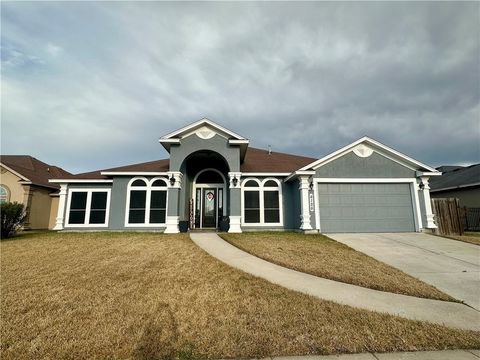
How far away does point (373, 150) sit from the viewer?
14.6 m

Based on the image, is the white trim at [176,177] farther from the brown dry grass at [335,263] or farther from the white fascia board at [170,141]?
the brown dry grass at [335,263]

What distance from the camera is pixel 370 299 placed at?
200 inches

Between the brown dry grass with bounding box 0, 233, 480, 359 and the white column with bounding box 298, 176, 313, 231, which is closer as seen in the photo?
the brown dry grass with bounding box 0, 233, 480, 359

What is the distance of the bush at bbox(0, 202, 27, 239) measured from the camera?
13.8m

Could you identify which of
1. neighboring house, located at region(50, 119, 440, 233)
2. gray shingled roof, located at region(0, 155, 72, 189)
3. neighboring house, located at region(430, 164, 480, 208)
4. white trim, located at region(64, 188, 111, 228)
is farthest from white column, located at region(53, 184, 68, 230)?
neighboring house, located at region(430, 164, 480, 208)

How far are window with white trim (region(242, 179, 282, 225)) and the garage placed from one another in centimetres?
256

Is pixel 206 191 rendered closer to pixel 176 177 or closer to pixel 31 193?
pixel 176 177

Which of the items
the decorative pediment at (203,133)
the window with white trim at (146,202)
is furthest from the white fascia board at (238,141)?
the window with white trim at (146,202)

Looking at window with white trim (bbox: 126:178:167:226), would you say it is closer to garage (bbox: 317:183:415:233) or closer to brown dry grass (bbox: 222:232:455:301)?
brown dry grass (bbox: 222:232:455:301)

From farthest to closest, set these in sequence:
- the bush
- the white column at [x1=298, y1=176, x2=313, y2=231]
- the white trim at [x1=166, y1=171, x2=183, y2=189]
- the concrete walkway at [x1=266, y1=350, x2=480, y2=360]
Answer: the white trim at [x1=166, y1=171, x2=183, y2=189], the bush, the white column at [x1=298, y1=176, x2=313, y2=231], the concrete walkway at [x1=266, y1=350, x2=480, y2=360]

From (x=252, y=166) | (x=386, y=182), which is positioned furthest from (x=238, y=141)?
(x=386, y=182)

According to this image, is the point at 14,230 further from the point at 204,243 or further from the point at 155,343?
the point at 155,343

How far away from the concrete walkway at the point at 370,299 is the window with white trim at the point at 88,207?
11.4 metres

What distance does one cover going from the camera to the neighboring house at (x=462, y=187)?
18.6 meters
